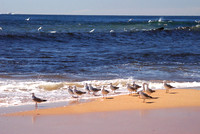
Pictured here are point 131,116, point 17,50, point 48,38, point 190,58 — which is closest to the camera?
point 131,116

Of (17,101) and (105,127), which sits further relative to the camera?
(17,101)

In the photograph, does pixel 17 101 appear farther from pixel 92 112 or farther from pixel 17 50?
pixel 17 50

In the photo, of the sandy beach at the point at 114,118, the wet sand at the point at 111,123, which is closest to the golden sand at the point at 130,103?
the sandy beach at the point at 114,118

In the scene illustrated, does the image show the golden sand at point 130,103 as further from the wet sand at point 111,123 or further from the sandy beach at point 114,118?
the wet sand at point 111,123

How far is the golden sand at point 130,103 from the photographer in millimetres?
9586

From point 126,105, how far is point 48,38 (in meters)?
23.9

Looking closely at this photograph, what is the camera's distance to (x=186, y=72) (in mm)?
17469

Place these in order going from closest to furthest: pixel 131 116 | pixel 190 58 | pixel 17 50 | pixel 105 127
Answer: pixel 105 127 → pixel 131 116 → pixel 190 58 → pixel 17 50

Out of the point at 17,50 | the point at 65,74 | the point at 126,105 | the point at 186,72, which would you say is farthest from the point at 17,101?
the point at 17,50

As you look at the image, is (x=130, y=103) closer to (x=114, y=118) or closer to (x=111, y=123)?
(x=114, y=118)

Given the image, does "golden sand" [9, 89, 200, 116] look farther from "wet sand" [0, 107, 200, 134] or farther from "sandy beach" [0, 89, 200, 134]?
"wet sand" [0, 107, 200, 134]

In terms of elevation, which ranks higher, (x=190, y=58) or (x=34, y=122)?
(x=190, y=58)

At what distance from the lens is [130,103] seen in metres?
10.5

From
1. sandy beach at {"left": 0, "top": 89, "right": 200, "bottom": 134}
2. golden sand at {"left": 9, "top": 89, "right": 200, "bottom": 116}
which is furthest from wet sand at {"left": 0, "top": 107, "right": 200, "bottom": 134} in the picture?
golden sand at {"left": 9, "top": 89, "right": 200, "bottom": 116}
